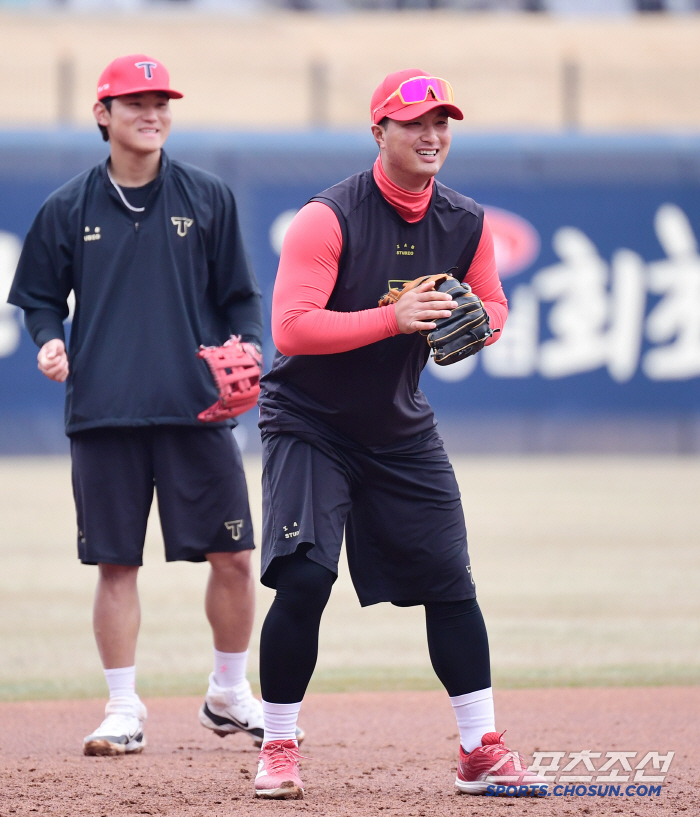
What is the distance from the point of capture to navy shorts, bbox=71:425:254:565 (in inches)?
165

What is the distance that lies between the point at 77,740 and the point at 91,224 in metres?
1.74

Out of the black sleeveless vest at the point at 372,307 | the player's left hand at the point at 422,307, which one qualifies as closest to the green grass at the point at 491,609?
the black sleeveless vest at the point at 372,307

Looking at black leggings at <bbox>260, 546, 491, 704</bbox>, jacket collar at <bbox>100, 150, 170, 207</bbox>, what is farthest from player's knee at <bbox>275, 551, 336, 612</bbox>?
jacket collar at <bbox>100, 150, 170, 207</bbox>

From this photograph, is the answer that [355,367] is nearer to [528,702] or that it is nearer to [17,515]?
[528,702]

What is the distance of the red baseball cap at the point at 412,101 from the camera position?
349 cm

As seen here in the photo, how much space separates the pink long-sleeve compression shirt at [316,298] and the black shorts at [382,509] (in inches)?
12.6

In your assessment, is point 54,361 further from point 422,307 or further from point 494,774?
point 494,774

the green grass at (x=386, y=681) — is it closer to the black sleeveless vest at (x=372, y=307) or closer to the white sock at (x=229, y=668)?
the white sock at (x=229, y=668)

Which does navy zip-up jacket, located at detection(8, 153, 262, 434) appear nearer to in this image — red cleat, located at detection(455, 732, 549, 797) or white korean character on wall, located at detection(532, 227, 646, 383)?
red cleat, located at detection(455, 732, 549, 797)

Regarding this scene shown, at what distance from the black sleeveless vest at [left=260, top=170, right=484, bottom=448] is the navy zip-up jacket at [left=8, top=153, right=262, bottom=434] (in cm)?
58

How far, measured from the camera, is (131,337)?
13.8 ft

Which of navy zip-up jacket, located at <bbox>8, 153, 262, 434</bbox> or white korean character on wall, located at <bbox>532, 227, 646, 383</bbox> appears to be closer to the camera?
navy zip-up jacket, located at <bbox>8, 153, 262, 434</bbox>

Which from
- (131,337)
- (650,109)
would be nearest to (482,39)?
(650,109)

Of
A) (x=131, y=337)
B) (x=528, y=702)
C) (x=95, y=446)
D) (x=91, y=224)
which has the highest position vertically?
(x=91, y=224)
